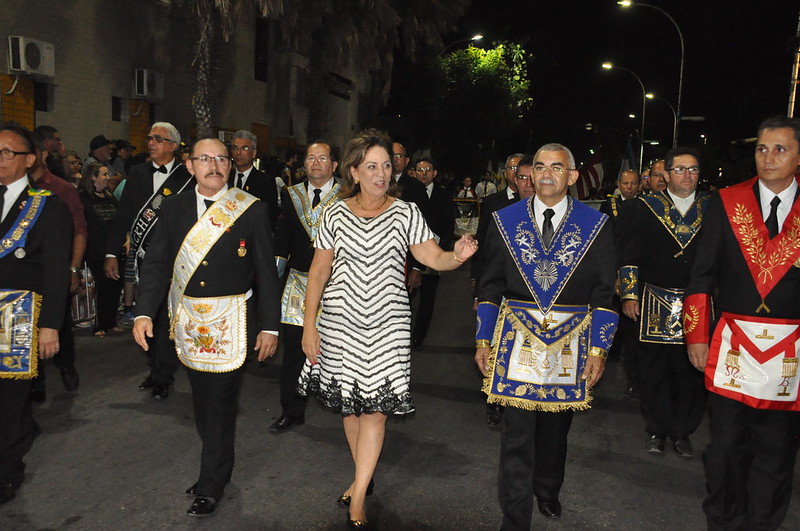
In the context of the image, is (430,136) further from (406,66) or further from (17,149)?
(17,149)

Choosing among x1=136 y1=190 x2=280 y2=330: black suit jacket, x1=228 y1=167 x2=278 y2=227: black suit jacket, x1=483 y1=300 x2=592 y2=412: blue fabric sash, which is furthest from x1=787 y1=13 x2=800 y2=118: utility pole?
x1=136 y1=190 x2=280 y2=330: black suit jacket

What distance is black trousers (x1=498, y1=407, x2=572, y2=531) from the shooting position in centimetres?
421

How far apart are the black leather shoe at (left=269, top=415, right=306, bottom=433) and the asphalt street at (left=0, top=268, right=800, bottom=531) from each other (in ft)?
0.30

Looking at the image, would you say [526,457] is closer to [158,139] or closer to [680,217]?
[680,217]

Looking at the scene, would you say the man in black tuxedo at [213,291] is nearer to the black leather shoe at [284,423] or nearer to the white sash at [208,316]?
the white sash at [208,316]

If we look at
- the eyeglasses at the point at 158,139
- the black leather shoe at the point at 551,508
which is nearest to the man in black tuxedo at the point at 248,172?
the eyeglasses at the point at 158,139

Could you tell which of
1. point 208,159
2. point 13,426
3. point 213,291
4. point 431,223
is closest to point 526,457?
point 213,291

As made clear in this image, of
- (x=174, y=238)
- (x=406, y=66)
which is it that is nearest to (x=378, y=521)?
(x=174, y=238)

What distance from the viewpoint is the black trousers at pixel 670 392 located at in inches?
233

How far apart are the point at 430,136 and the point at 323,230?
36430 millimetres

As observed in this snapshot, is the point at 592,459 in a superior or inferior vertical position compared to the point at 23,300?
inferior

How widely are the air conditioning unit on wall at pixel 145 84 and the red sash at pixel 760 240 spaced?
50.5ft

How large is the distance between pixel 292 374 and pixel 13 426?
2.20 m

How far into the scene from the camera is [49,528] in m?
4.32
